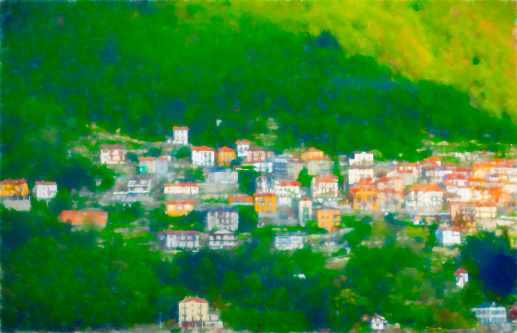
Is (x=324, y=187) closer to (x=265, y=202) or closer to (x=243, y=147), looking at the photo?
(x=265, y=202)

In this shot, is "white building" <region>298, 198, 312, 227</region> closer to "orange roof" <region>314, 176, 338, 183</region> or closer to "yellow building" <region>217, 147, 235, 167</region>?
"orange roof" <region>314, 176, 338, 183</region>

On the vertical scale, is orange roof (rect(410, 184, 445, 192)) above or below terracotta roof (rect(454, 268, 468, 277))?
above

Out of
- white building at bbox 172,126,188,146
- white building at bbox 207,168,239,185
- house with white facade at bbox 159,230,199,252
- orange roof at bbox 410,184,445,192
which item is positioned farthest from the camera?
white building at bbox 172,126,188,146

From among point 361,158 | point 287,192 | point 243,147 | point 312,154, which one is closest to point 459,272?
point 287,192

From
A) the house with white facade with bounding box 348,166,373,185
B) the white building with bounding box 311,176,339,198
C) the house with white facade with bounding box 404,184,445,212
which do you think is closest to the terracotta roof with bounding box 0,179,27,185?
the white building with bounding box 311,176,339,198

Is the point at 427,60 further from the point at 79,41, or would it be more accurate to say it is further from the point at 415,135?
the point at 79,41

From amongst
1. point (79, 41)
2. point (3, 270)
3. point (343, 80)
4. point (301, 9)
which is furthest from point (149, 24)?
point (3, 270)

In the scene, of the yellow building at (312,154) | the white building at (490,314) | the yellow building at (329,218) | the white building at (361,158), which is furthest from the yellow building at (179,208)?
the white building at (490,314)
